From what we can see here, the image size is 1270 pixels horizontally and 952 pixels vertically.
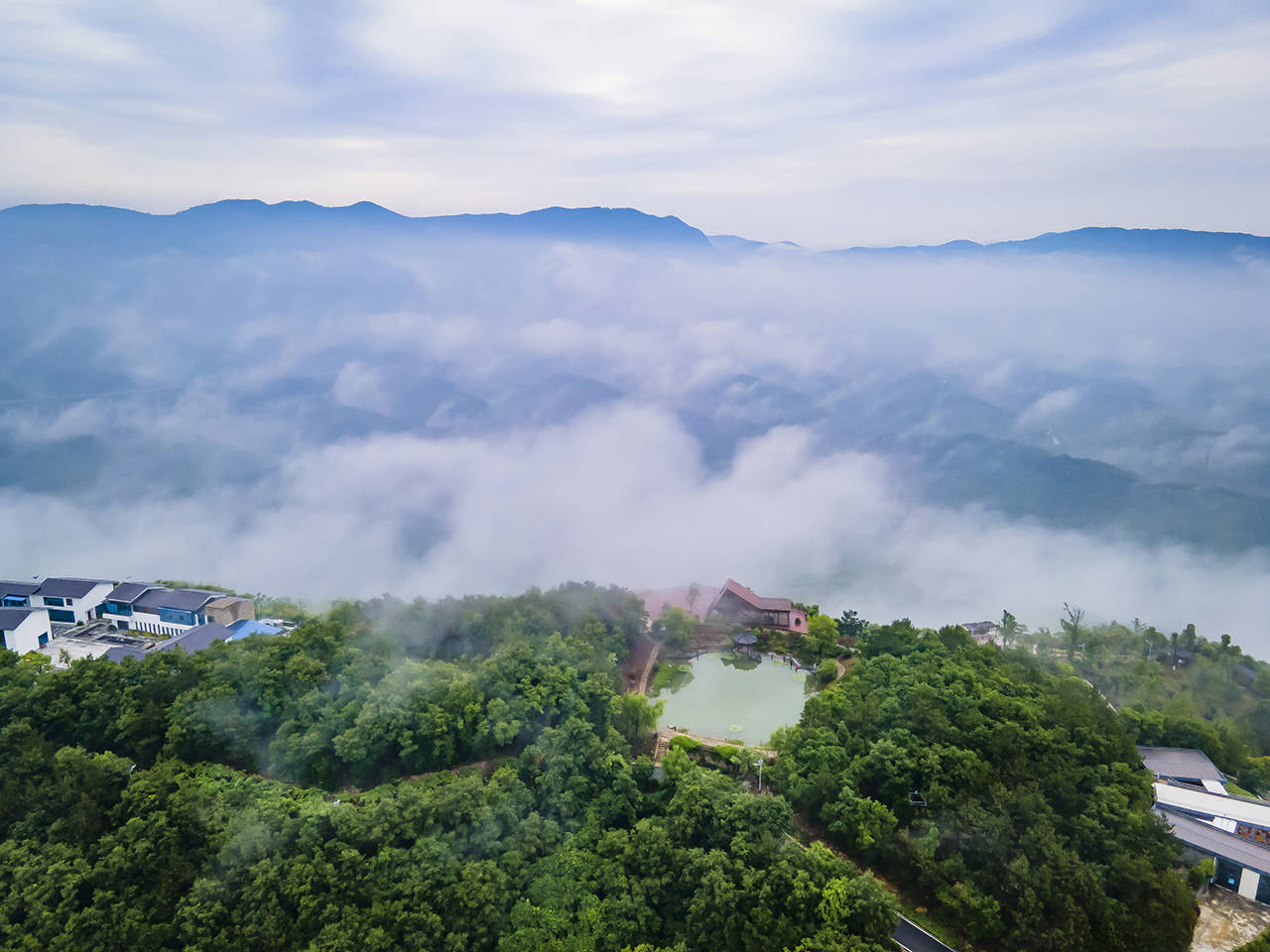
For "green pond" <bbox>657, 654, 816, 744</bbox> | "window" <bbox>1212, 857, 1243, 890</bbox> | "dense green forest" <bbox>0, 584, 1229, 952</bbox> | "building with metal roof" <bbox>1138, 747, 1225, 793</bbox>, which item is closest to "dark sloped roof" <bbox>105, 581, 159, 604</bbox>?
"dense green forest" <bbox>0, 584, 1229, 952</bbox>

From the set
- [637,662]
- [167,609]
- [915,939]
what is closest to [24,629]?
[167,609]

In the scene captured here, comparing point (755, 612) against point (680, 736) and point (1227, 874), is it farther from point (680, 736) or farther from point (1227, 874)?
point (1227, 874)

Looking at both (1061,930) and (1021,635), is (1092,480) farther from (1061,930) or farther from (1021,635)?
(1061,930)

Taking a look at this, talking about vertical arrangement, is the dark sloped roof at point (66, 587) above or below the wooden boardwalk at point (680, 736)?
above

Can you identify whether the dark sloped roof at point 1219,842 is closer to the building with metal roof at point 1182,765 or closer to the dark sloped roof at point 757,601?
the building with metal roof at point 1182,765

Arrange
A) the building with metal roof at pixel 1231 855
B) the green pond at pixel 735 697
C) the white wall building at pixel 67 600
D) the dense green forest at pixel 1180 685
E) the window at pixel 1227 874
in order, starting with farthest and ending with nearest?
the white wall building at pixel 67 600 < the green pond at pixel 735 697 < the dense green forest at pixel 1180 685 < the window at pixel 1227 874 < the building with metal roof at pixel 1231 855

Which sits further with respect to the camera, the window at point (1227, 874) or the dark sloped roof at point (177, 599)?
the dark sloped roof at point (177, 599)

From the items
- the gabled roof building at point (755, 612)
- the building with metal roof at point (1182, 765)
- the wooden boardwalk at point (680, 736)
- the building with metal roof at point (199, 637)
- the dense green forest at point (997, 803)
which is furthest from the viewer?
the gabled roof building at point (755, 612)

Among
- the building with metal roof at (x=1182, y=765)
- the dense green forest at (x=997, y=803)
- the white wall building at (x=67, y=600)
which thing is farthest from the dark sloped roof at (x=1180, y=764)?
the white wall building at (x=67, y=600)
